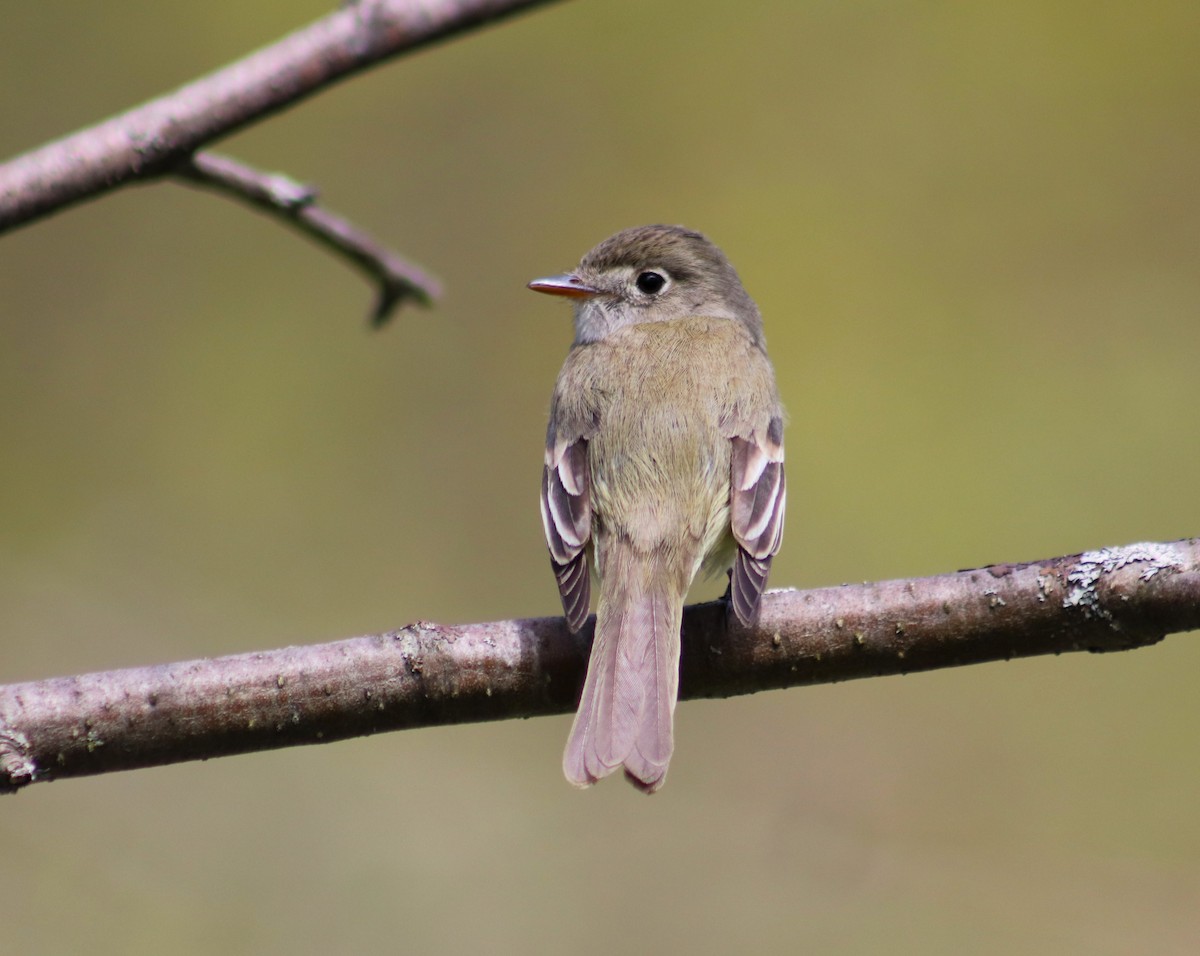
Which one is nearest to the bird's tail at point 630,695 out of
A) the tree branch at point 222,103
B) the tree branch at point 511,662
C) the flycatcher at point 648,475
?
the flycatcher at point 648,475

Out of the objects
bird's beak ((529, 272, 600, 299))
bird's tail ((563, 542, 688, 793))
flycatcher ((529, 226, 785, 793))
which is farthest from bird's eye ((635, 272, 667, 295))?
bird's tail ((563, 542, 688, 793))

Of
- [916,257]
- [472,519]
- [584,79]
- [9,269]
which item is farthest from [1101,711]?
[9,269]

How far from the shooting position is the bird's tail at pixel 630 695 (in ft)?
9.52

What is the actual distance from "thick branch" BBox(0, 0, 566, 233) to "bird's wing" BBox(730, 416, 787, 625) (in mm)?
1476

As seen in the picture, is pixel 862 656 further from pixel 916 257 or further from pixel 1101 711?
pixel 916 257

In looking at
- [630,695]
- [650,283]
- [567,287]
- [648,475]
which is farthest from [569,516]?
[650,283]

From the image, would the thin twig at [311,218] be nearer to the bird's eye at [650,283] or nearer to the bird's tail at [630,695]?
the bird's tail at [630,695]

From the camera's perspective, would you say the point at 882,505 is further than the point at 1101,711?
Yes

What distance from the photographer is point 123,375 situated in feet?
20.1

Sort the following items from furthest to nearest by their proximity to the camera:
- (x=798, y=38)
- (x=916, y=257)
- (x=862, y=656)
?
(x=798, y=38)
(x=916, y=257)
(x=862, y=656)

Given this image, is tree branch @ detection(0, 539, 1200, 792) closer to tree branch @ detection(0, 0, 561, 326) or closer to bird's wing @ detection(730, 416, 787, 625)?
bird's wing @ detection(730, 416, 787, 625)

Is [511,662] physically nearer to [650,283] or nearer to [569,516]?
[569,516]

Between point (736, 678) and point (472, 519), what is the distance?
2961 mm

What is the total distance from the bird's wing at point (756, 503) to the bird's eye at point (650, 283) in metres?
0.97
